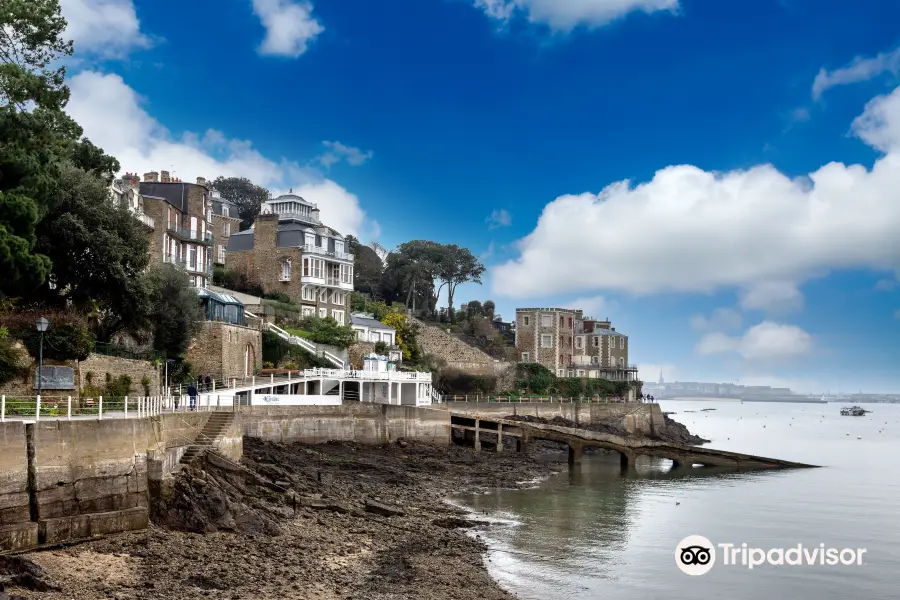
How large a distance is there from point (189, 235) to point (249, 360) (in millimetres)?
11835

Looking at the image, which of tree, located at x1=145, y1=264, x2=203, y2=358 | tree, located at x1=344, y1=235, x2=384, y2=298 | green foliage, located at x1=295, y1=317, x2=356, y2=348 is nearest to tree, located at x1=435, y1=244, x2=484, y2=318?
tree, located at x1=344, y1=235, x2=384, y2=298

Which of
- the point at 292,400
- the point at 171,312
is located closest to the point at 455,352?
the point at 292,400

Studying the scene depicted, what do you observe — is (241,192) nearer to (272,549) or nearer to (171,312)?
(171,312)

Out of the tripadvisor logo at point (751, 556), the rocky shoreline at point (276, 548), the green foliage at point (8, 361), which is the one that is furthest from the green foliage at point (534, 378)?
Answer: the green foliage at point (8, 361)

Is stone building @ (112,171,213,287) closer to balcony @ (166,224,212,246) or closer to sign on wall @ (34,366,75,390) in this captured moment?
balcony @ (166,224,212,246)

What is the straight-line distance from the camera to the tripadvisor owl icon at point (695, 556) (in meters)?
23.9

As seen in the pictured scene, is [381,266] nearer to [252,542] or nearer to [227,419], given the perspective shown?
[227,419]

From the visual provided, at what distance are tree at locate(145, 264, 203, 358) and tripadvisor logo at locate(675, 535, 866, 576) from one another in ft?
78.1

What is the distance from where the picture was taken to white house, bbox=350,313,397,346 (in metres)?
65.9

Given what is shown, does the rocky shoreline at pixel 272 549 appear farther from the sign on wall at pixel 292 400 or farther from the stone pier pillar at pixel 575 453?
the stone pier pillar at pixel 575 453

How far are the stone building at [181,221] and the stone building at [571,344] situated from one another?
35.8 meters

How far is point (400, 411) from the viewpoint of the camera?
4541 cm

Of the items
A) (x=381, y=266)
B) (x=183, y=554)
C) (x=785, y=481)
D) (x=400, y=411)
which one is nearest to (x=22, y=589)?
(x=183, y=554)

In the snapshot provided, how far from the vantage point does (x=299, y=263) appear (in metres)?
66.8
